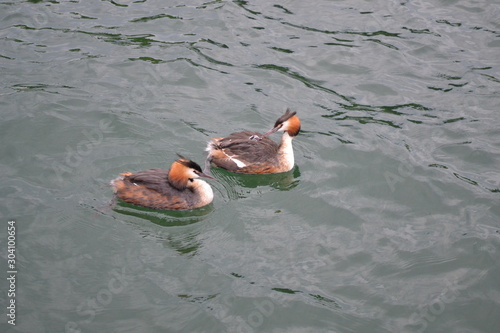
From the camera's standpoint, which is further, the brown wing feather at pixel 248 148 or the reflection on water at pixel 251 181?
the brown wing feather at pixel 248 148

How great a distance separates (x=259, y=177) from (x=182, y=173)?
166 centimetres

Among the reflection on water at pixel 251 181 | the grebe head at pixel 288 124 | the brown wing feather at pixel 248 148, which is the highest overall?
the grebe head at pixel 288 124

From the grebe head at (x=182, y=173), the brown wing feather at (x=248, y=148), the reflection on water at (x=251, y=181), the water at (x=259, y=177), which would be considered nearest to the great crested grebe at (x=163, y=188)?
the grebe head at (x=182, y=173)

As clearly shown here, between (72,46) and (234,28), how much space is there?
3227 mm

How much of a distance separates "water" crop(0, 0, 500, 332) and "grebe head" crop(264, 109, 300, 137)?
0.59m

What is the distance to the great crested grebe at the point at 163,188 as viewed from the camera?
8.23 m

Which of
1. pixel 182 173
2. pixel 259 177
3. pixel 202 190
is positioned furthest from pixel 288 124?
pixel 182 173

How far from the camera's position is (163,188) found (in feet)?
27.2

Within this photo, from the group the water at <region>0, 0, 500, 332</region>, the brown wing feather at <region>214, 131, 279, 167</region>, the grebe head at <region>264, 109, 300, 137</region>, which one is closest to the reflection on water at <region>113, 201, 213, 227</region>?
the water at <region>0, 0, 500, 332</region>

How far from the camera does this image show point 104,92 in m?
10.5

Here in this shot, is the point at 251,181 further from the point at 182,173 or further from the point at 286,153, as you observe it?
the point at 182,173

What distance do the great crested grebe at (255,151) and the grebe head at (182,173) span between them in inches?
35.4

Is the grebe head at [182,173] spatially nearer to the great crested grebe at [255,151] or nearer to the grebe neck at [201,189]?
the grebe neck at [201,189]

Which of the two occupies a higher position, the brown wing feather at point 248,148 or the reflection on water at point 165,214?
the brown wing feather at point 248,148
